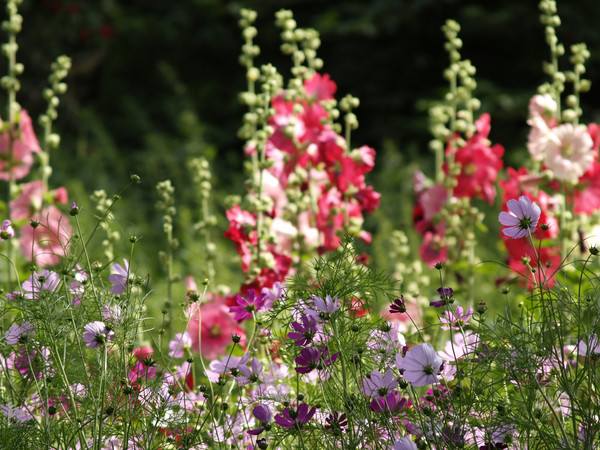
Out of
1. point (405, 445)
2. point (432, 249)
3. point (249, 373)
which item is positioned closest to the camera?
point (405, 445)

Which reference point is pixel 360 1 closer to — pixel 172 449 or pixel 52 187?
pixel 52 187

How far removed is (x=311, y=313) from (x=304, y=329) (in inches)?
1.2

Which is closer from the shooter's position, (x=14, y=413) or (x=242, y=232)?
(x=14, y=413)

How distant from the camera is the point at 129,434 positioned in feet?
2.99

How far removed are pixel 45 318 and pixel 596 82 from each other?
6011 mm

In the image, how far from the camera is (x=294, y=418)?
2.71 feet

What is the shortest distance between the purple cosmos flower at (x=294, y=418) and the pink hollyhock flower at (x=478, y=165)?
1.08 metres

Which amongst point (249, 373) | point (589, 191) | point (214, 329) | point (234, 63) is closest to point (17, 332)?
point (249, 373)

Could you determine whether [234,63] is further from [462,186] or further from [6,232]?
[6,232]

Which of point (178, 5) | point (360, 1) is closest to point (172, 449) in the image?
point (360, 1)

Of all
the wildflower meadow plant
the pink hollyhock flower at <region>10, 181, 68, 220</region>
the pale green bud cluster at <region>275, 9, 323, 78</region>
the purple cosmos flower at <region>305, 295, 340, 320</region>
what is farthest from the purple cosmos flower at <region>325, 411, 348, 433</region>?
the pink hollyhock flower at <region>10, 181, 68, 220</region>

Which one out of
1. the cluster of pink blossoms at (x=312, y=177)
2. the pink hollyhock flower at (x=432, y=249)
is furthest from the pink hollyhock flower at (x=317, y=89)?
the pink hollyhock flower at (x=432, y=249)

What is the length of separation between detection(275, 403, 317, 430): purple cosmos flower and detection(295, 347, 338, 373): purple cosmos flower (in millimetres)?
45

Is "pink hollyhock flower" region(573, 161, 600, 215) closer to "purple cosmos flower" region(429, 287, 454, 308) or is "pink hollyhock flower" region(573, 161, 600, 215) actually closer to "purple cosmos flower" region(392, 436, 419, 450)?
"purple cosmos flower" region(429, 287, 454, 308)
